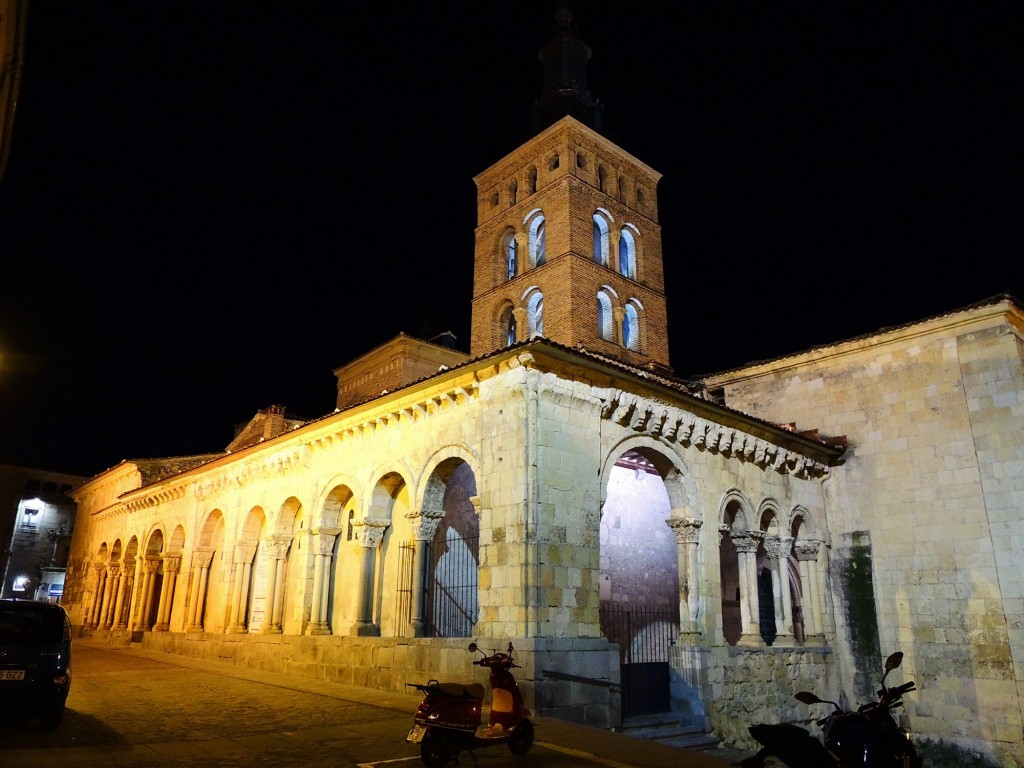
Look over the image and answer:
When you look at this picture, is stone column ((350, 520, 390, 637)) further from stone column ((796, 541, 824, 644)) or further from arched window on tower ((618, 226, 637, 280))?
arched window on tower ((618, 226, 637, 280))

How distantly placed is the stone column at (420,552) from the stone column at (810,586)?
27.5 feet

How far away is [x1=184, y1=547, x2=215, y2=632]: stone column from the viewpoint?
61.3ft

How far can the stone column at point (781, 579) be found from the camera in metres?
14.6

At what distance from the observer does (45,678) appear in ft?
24.3

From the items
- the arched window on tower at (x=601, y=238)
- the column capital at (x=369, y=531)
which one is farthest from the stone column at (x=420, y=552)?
the arched window on tower at (x=601, y=238)

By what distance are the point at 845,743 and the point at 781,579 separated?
33.8ft

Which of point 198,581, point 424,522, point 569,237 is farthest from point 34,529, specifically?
point 424,522

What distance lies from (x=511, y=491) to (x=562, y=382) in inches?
68.5

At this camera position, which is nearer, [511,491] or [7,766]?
[7,766]

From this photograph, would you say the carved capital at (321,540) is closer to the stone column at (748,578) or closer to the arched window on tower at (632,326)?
the stone column at (748,578)

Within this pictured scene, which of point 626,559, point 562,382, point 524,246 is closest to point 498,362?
point 562,382

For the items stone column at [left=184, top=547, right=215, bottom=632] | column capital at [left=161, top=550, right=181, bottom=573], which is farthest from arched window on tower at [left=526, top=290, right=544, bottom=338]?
column capital at [left=161, top=550, right=181, bottom=573]

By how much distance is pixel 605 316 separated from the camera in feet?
80.4

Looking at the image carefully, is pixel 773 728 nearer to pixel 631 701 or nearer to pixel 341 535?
pixel 631 701
